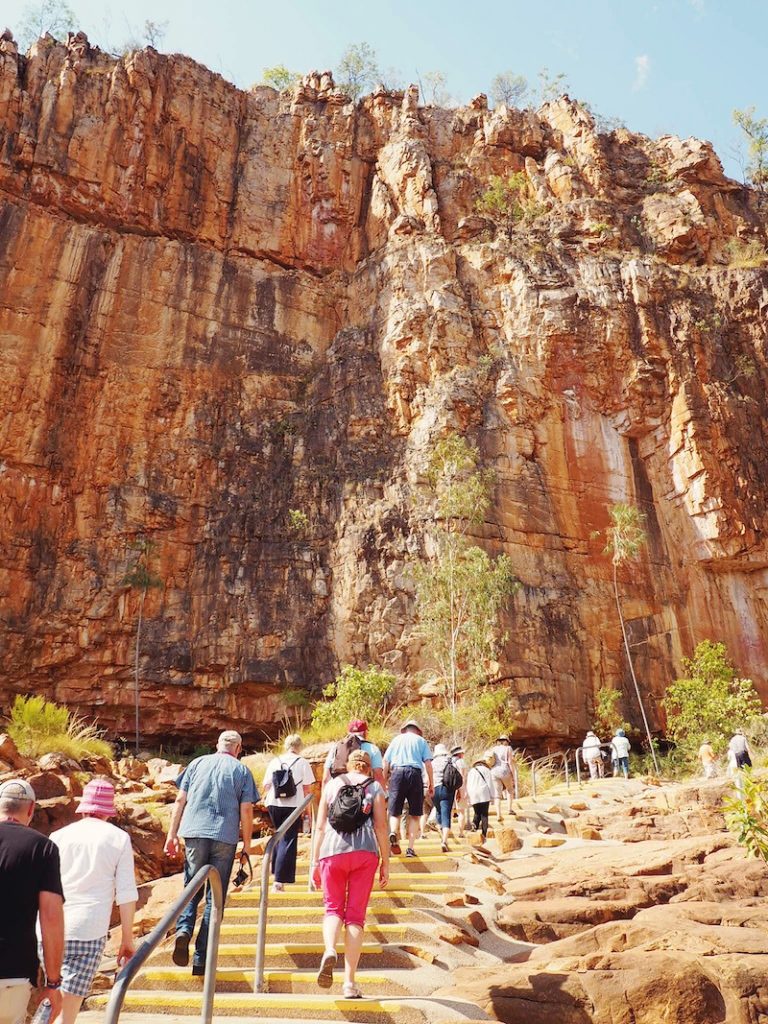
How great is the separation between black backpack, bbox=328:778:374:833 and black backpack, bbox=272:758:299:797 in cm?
221

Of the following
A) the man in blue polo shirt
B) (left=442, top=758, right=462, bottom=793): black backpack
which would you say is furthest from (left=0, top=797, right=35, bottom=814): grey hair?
(left=442, top=758, right=462, bottom=793): black backpack

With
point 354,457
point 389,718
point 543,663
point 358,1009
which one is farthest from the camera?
point 354,457

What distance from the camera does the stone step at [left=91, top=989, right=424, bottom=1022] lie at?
15.3 ft

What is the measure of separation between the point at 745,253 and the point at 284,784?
32992 millimetres

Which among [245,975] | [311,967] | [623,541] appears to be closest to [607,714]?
[623,541]

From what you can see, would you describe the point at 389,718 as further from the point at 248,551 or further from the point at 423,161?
the point at 423,161

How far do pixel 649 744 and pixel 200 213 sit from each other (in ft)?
87.9

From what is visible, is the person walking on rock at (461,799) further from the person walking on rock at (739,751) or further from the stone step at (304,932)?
the person walking on rock at (739,751)

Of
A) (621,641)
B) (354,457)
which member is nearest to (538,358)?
(354,457)

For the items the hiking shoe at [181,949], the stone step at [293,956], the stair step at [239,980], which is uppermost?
the hiking shoe at [181,949]

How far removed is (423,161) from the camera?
33.5 meters

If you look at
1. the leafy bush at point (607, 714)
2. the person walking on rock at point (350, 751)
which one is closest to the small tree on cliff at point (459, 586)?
the leafy bush at point (607, 714)

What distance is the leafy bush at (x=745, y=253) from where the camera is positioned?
32.3 m

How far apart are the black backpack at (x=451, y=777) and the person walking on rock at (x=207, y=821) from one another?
4.42 meters
